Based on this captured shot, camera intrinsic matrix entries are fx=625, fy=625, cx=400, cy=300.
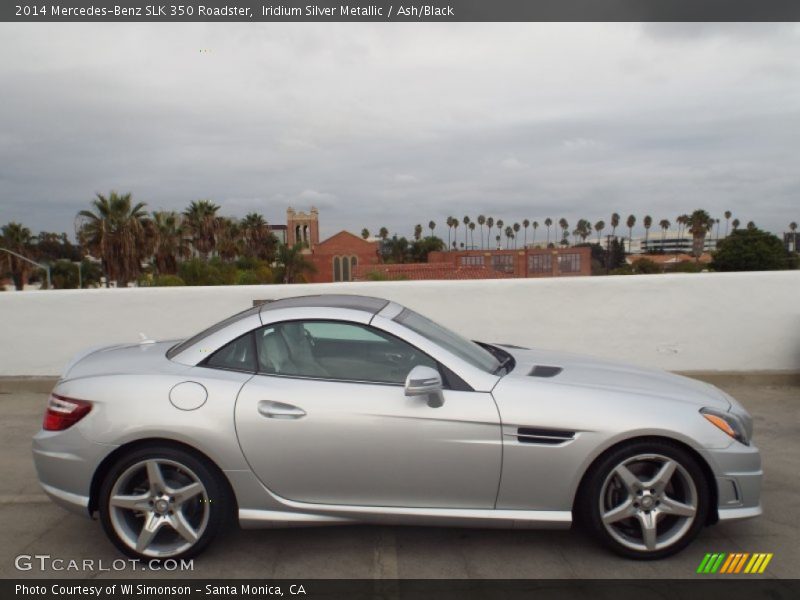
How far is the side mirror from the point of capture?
3068 mm

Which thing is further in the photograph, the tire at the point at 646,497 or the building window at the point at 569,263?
the building window at the point at 569,263

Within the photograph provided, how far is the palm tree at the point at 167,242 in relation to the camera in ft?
168

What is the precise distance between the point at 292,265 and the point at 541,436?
5596 centimetres

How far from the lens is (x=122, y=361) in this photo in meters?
3.69

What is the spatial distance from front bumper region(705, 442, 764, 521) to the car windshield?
1242mm

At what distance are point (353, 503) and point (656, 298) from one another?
526 centimetres

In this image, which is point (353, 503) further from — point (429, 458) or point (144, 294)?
point (144, 294)

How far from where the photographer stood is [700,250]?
9788cm

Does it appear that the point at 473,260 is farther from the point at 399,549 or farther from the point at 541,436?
the point at 541,436

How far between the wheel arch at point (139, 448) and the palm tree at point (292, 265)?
54977mm

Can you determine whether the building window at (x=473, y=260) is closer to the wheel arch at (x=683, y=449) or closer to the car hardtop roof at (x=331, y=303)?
the car hardtop roof at (x=331, y=303)

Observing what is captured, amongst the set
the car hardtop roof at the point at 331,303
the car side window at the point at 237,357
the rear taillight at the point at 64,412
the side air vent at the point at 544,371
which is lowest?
the rear taillight at the point at 64,412

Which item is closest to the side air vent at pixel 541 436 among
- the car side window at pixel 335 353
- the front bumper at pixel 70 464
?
the car side window at pixel 335 353
